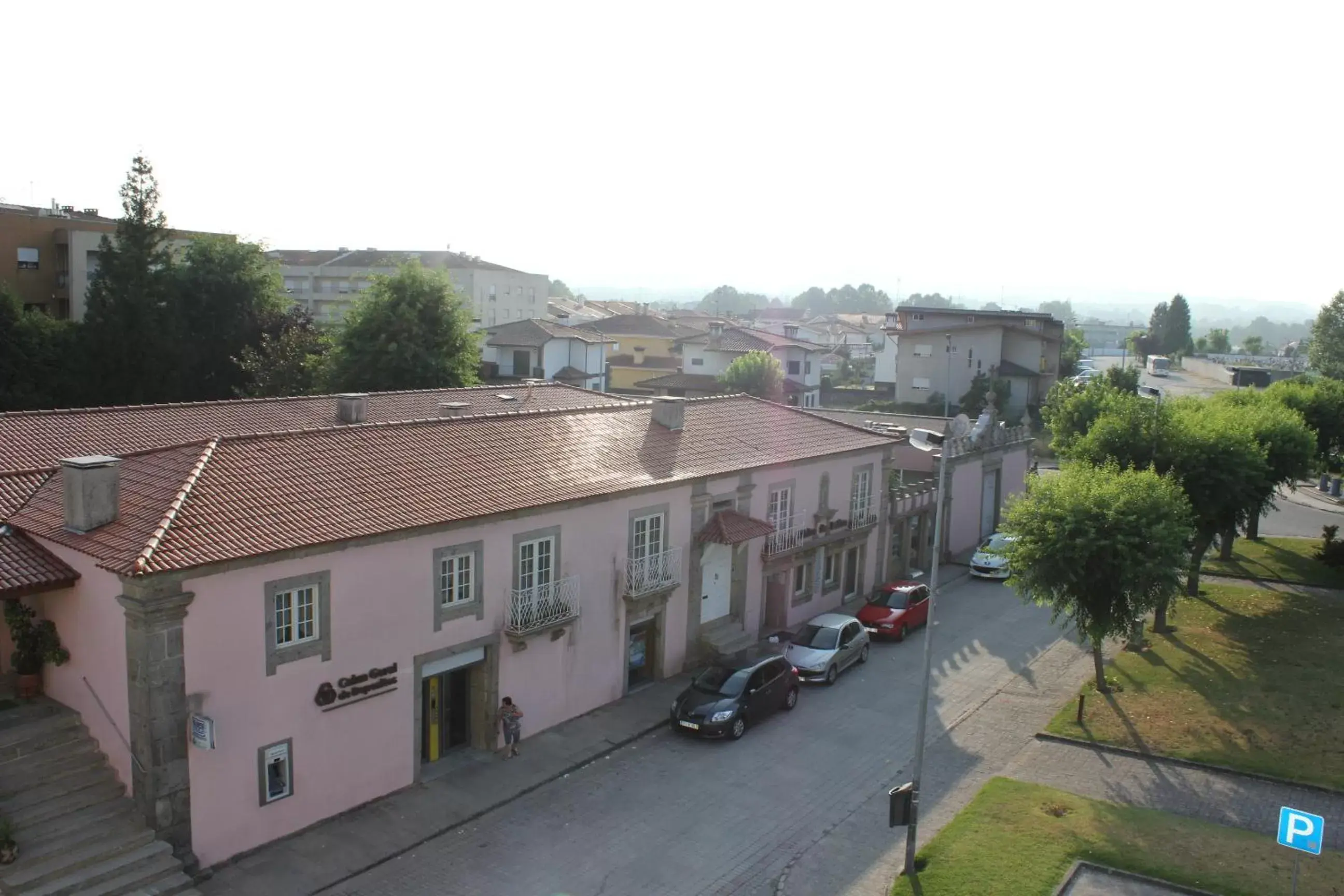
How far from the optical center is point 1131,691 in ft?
94.0

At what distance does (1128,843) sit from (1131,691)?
9654 millimetres

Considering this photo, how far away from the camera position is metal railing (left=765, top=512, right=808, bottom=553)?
31.1 metres

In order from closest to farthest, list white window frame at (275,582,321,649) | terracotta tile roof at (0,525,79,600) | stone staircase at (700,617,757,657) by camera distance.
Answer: terracotta tile roof at (0,525,79,600)
white window frame at (275,582,321,649)
stone staircase at (700,617,757,657)

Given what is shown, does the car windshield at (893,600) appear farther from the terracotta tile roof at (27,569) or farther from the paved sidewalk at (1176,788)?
the terracotta tile roof at (27,569)

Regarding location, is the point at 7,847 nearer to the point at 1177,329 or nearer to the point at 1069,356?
the point at 1069,356

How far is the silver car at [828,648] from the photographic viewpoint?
2866 centimetres

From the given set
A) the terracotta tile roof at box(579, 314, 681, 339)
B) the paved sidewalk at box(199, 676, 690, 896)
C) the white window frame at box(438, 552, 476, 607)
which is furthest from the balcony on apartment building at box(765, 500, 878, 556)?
the terracotta tile roof at box(579, 314, 681, 339)

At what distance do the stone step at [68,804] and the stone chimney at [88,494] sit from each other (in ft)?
14.4

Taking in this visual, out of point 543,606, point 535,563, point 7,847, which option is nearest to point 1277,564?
point 543,606

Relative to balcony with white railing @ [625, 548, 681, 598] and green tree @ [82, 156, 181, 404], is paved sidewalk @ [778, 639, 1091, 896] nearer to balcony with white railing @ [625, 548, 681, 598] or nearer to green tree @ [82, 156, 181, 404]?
balcony with white railing @ [625, 548, 681, 598]

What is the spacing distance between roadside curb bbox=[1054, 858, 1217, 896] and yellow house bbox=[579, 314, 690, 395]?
71935mm

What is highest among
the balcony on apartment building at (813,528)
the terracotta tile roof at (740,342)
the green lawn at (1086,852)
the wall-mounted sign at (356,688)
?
the terracotta tile roof at (740,342)

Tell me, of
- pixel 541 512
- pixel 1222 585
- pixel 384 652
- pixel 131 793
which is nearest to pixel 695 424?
pixel 541 512

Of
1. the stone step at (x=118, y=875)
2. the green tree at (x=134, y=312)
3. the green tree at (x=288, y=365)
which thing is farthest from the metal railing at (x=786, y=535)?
the green tree at (x=134, y=312)
